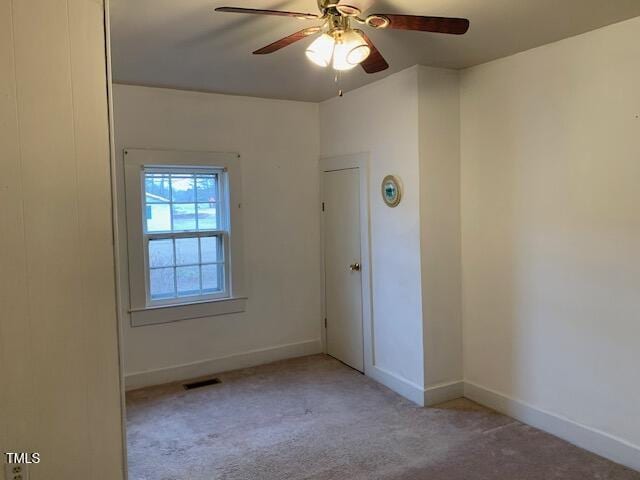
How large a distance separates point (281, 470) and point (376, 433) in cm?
72

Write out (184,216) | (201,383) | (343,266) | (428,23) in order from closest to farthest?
(428,23), (201,383), (184,216), (343,266)

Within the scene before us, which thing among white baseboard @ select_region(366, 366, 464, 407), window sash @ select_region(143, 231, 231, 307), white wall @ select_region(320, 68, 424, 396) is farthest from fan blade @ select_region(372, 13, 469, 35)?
window sash @ select_region(143, 231, 231, 307)

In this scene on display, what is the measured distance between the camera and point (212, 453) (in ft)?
9.72

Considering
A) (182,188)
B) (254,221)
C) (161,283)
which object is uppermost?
(182,188)

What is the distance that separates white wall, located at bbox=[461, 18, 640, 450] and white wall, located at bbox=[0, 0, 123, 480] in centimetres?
256

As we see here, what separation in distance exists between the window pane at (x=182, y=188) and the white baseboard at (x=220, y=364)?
1442 millimetres

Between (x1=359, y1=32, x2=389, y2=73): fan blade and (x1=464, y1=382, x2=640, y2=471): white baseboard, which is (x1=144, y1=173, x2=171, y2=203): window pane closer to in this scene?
(x1=359, y1=32, x2=389, y2=73): fan blade

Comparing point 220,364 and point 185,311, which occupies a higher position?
point 185,311

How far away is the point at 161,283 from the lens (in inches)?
164

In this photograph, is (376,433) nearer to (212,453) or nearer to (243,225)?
(212,453)

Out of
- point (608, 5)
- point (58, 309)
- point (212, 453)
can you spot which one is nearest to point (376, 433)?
point (212, 453)

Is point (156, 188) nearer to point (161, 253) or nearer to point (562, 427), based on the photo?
point (161, 253)

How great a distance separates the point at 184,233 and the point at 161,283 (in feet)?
1.54

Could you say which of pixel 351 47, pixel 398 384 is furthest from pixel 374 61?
pixel 398 384
